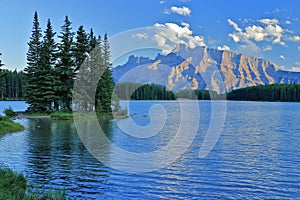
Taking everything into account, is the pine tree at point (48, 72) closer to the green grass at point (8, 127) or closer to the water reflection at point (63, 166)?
the green grass at point (8, 127)

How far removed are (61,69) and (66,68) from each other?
889 millimetres

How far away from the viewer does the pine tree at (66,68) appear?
5812 cm

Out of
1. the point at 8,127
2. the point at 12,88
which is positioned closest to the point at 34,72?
the point at 8,127

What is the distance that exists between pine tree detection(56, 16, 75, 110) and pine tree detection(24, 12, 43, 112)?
12.7 ft

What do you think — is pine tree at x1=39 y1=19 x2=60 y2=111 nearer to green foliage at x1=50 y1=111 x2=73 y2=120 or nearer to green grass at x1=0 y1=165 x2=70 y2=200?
green foliage at x1=50 y1=111 x2=73 y2=120

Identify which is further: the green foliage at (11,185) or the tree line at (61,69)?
the tree line at (61,69)

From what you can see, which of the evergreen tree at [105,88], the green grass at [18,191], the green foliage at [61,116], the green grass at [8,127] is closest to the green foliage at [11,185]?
the green grass at [18,191]

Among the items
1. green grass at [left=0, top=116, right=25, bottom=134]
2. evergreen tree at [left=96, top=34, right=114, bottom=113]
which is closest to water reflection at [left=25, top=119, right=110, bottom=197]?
green grass at [left=0, top=116, right=25, bottom=134]

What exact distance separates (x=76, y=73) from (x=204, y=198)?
159ft

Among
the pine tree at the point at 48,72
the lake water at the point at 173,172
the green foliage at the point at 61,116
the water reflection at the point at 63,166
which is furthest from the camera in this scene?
the pine tree at the point at 48,72

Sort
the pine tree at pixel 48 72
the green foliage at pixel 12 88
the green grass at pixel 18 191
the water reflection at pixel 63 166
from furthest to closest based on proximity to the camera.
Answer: the green foliage at pixel 12 88 → the pine tree at pixel 48 72 → the water reflection at pixel 63 166 → the green grass at pixel 18 191

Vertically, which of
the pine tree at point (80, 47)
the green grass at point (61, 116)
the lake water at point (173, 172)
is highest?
the pine tree at point (80, 47)

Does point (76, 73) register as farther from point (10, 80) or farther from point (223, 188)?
point (10, 80)

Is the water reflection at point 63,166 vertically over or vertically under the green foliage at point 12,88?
under
